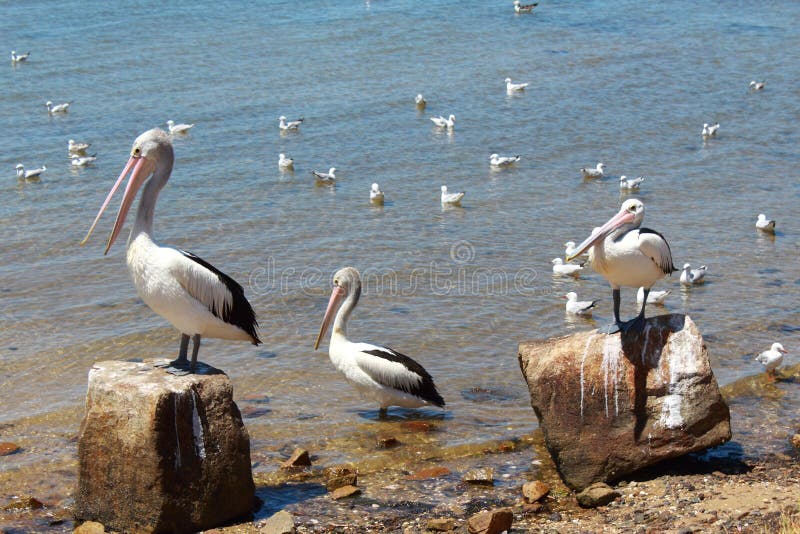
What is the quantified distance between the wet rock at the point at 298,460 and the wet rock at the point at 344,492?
2.00 feet

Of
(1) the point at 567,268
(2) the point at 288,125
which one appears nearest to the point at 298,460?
(1) the point at 567,268

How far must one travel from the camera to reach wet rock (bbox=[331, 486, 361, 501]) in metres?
6.91

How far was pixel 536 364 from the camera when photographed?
23.6 ft

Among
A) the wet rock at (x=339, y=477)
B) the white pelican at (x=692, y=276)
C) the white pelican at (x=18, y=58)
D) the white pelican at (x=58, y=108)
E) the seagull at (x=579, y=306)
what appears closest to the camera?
the wet rock at (x=339, y=477)

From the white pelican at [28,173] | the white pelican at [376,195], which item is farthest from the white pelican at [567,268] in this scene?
the white pelican at [28,173]

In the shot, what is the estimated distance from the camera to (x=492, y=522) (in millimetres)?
6168

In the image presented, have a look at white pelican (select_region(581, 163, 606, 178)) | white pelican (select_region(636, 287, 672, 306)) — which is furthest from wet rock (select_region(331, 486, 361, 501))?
white pelican (select_region(581, 163, 606, 178))

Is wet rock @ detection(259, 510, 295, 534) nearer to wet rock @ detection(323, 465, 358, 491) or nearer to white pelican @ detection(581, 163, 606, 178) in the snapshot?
wet rock @ detection(323, 465, 358, 491)

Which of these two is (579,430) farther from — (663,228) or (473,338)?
(663,228)

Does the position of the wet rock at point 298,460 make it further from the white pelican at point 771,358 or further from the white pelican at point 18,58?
the white pelican at point 18,58

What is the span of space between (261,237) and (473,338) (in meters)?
4.30

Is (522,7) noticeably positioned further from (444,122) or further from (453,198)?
(453,198)

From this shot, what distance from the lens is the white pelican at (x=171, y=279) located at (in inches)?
265

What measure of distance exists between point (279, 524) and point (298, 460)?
4.09 ft
